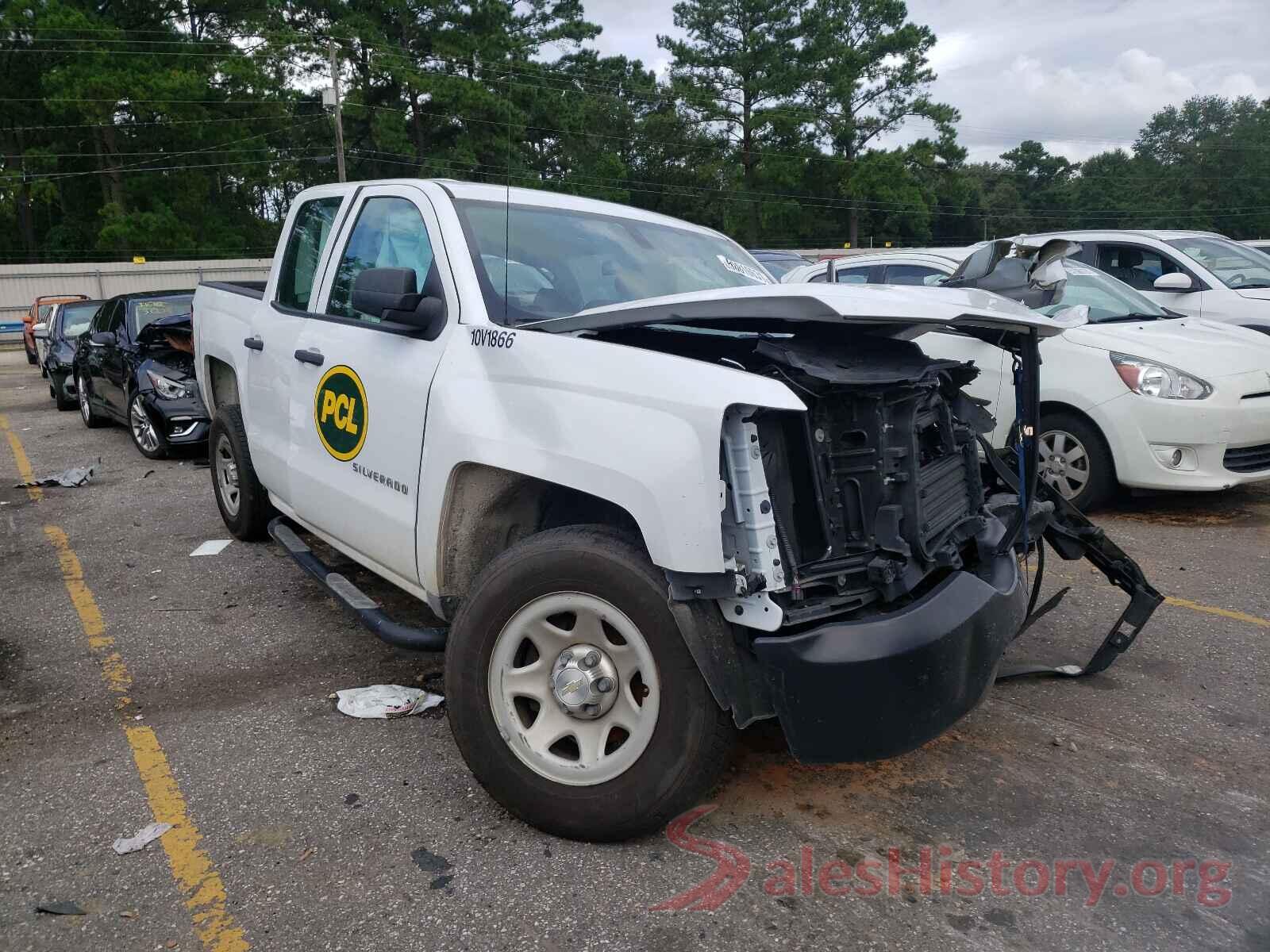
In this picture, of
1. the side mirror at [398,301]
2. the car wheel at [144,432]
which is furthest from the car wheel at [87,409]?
the side mirror at [398,301]

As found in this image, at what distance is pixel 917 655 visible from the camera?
2.59 metres

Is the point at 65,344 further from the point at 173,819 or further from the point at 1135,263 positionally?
the point at 1135,263

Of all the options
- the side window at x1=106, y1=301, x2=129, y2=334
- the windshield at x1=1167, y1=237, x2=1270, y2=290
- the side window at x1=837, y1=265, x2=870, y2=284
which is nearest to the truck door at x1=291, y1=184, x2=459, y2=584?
the side window at x1=837, y1=265, x2=870, y2=284

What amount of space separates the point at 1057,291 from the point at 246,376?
12.6 ft

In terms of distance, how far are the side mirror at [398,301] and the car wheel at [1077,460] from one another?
172 inches

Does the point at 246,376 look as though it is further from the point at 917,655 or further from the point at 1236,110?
the point at 1236,110

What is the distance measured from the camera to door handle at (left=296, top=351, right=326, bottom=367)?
4.14 metres

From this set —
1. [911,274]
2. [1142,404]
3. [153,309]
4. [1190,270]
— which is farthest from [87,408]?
[1190,270]

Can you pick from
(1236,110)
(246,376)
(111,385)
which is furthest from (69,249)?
(1236,110)

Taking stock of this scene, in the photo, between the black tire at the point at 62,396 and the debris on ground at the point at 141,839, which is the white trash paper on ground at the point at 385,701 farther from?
the black tire at the point at 62,396

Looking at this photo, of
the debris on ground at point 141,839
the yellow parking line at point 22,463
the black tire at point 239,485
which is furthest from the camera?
the yellow parking line at point 22,463

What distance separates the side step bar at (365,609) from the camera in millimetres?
3516

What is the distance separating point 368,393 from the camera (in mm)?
3762

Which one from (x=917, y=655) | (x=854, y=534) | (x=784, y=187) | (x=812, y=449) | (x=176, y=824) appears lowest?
(x=176, y=824)
